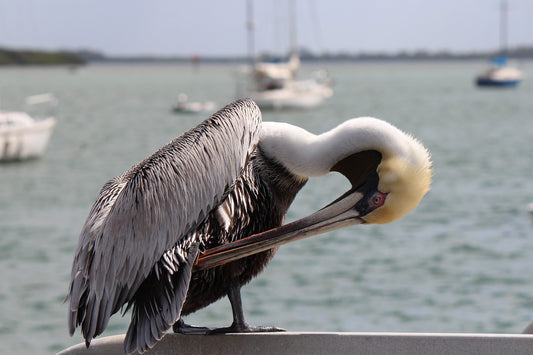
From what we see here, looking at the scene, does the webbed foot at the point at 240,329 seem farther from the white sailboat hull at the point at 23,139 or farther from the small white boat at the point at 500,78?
the small white boat at the point at 500,78

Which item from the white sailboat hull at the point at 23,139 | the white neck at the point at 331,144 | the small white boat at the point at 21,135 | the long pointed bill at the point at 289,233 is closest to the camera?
the long pointed bill at the point at 289,233

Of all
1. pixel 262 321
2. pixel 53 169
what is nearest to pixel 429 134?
pixel 53 169

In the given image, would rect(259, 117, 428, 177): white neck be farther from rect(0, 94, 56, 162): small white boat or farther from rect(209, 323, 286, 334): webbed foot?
rect(0, 94, 56, 162): small white boat

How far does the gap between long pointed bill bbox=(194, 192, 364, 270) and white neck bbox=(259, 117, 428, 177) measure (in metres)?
0.14

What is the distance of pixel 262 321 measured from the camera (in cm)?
664

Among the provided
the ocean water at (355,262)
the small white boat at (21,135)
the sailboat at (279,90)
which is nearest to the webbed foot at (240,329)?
the ocean water at (355,262)

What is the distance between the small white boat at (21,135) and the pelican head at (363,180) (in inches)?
544

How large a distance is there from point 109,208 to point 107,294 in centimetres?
28

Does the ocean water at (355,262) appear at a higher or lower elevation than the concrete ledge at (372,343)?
lower

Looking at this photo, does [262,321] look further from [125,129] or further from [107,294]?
[125,129]

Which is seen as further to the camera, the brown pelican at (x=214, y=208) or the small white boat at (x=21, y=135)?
the small white boat at (x=21, y=135)

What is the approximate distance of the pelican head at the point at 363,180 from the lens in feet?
6.91

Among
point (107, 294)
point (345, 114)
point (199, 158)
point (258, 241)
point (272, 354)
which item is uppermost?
point (199, 158)

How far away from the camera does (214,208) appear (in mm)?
2346
